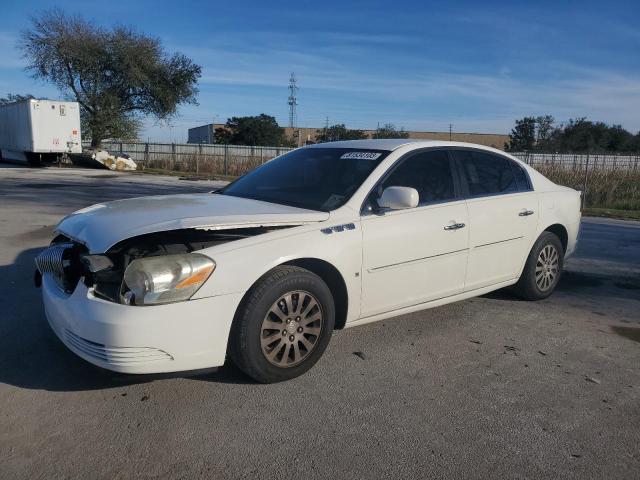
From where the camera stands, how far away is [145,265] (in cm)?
318

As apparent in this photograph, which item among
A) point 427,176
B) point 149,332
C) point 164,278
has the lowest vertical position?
point 149,332

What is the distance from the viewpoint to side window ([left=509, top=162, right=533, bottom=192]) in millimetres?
5422

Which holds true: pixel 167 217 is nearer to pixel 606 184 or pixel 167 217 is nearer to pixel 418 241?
pixel 418 241

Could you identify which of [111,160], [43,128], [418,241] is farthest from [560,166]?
[43,128]

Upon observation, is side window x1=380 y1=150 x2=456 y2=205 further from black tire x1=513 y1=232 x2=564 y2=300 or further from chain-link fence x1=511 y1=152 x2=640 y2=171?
chain-link fence x1=511 y1=152 x2=640 y2=171

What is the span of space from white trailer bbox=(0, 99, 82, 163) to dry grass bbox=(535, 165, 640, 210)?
22958 mm

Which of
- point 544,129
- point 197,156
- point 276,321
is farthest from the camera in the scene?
point 544,129

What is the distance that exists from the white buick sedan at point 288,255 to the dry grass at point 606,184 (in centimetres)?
1306

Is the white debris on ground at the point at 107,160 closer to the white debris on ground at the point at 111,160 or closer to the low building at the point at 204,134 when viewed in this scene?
the white debris on ground at the point at 111,160

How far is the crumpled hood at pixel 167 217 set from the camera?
3.39 metres

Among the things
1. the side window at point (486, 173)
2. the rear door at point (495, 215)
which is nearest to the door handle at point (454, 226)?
the rear door at point (495, 215)

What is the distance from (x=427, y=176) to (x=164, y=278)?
242 centimetres

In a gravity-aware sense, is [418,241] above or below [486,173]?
below

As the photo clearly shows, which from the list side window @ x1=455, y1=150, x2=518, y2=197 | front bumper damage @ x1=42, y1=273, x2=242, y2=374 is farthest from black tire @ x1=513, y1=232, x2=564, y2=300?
front bumper damage @ x1=42, y1=273, x2=242, y2=374
